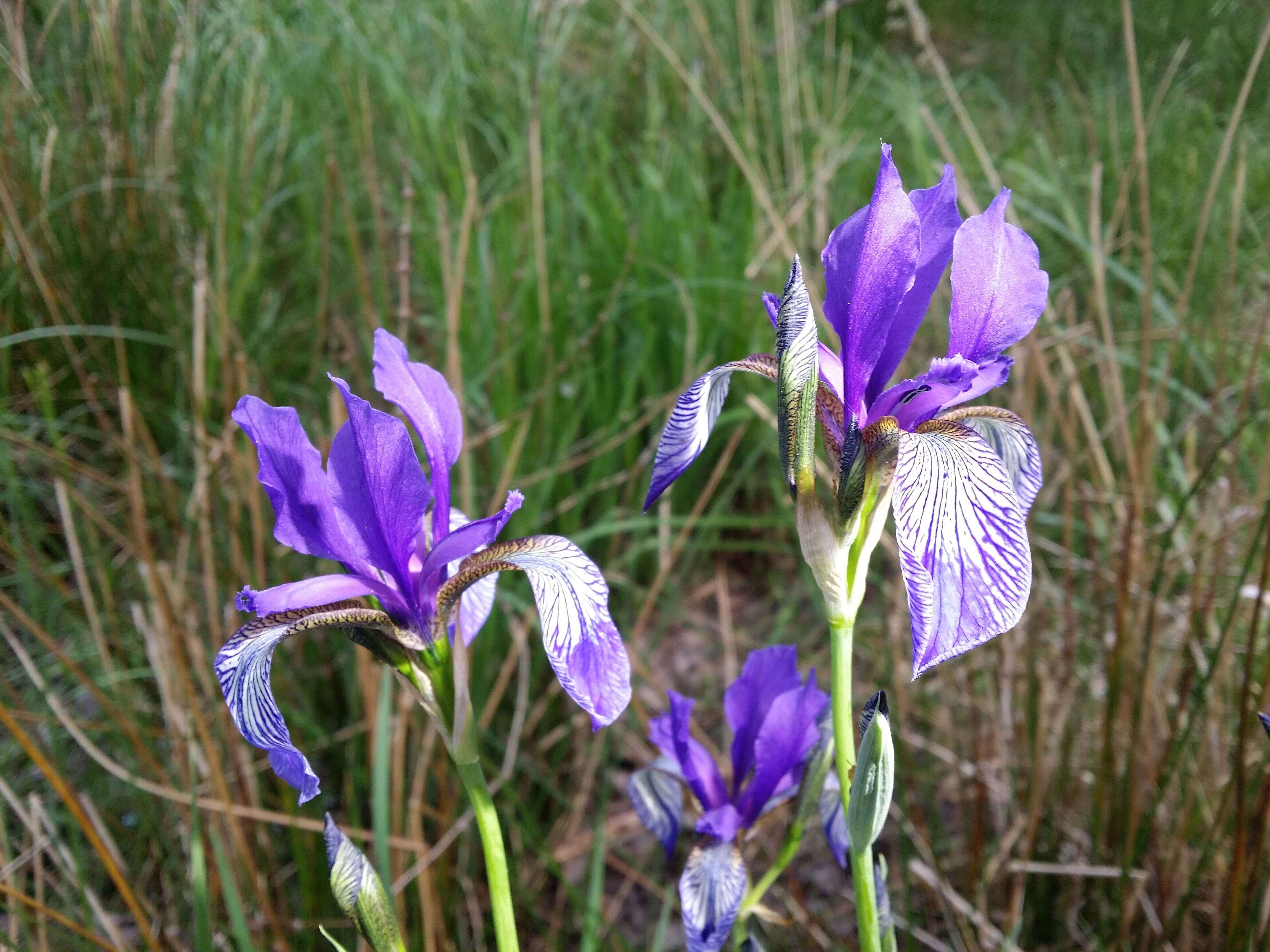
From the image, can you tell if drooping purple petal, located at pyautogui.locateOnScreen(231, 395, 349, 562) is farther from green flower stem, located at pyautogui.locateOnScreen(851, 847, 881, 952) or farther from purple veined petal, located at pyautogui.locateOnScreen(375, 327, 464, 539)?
green flower stem, located at pyautogui.locateOnScreen(851, 847, 881, 952)

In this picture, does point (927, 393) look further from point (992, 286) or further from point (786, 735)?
point (786, 735)

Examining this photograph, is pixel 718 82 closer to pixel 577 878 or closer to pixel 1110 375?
pixel 1110 375

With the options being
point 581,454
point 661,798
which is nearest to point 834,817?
point 661,798

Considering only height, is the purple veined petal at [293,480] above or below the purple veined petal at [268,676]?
above

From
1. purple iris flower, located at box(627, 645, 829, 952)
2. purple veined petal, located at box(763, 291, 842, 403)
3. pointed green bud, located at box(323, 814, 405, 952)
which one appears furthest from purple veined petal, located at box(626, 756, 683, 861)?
purple veined petal, located at box(763, 291, 842, 403)

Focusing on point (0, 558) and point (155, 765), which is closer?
point (155, 765)

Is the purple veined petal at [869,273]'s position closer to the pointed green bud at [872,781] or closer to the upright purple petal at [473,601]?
the pointed green bud at [872,781]

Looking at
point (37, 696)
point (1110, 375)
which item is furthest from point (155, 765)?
point (1110, 375)

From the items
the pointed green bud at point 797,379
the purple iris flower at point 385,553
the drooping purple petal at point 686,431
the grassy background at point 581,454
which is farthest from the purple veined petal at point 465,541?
the grassy background at point 581,454
